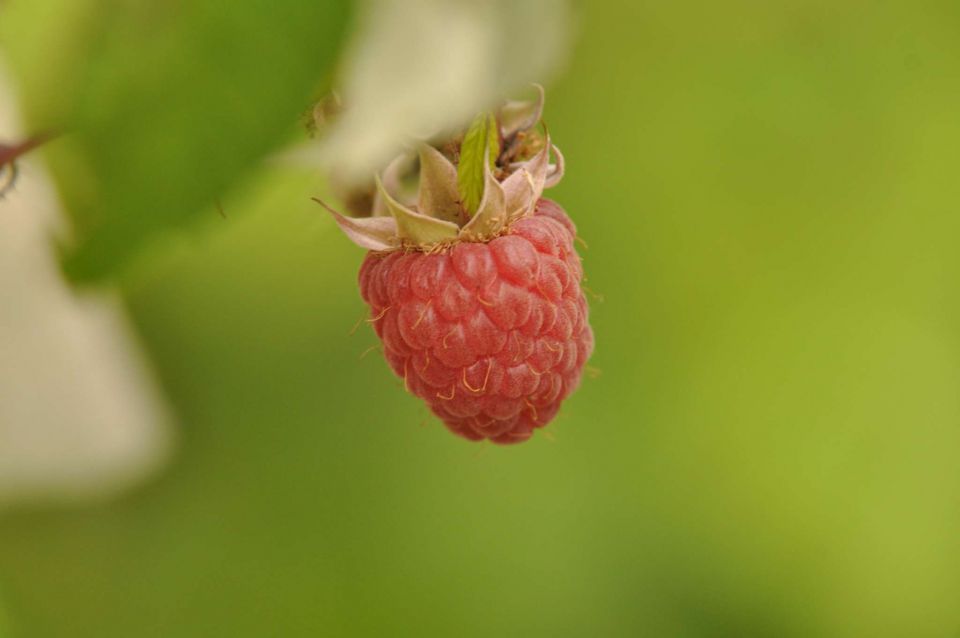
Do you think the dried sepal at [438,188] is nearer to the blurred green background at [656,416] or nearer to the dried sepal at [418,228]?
the dried sepal at [418,228]

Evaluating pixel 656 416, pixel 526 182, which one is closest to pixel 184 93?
pixel 526 182

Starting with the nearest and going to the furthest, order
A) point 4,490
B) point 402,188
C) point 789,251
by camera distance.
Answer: point 402,188, point 4,490, point 789,251

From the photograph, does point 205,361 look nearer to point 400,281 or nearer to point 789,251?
point 789,251

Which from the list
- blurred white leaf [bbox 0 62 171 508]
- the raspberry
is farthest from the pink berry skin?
blurred white leaf [bbox 0 62 171 508]

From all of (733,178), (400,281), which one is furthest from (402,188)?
(733,178)

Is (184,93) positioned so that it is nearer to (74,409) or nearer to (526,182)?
(526,182)

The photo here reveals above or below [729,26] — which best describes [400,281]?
below

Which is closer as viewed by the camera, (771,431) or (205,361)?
(205,361)
